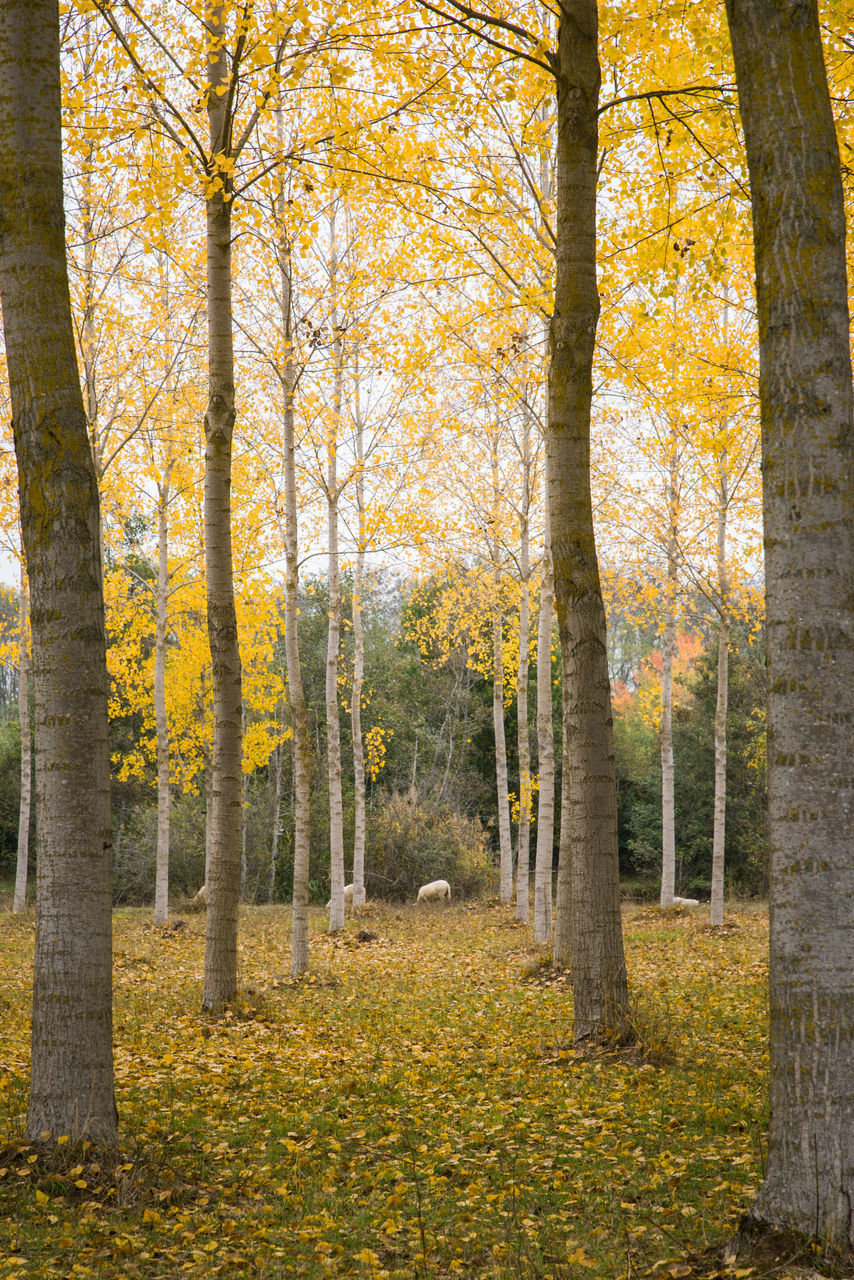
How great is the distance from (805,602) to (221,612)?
5.76 metres

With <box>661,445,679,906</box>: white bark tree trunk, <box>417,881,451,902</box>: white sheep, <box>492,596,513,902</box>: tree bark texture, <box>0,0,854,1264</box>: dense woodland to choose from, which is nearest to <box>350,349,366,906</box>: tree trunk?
<box>0,0,854,1264</box>: dense woodland

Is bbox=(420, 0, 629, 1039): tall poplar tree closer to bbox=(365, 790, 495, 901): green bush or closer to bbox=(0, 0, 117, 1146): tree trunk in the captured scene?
bbox=(0, 0, 117, 1146): tree trunk

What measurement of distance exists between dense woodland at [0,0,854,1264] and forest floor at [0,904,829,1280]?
0.05 metres

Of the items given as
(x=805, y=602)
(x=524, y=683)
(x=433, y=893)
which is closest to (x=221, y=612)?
(x=805, y=602)

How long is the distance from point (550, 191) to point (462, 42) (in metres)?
3.85

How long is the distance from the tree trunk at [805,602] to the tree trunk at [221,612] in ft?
17.8

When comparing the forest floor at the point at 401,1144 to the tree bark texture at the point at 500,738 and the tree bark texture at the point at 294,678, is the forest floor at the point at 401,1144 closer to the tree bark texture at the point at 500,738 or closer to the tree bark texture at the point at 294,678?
the tree bark texture at the point at 294,678

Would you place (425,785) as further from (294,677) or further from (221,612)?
(221,612)

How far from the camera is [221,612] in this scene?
7.72m

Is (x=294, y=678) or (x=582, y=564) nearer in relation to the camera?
(x=582, y=564)

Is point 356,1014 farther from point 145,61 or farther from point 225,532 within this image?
point 145,61

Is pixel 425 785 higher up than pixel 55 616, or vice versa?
pixel 55 616

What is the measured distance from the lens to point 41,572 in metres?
3.82

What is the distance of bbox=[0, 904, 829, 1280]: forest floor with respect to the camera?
10.5 ft
